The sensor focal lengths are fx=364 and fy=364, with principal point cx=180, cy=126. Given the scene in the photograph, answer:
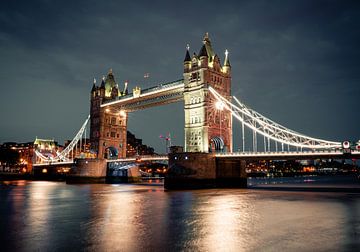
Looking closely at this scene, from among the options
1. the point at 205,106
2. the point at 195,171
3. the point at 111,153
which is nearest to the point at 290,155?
the point at 195,171

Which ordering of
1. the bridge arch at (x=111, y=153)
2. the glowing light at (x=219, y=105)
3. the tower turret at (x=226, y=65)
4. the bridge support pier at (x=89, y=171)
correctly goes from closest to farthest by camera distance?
the glowing light at (x=219, y=105), the tower turret at (x=226, y=65), the bridge support pier at (x=89, y=171), the bridge arch at (x=111, y=153)

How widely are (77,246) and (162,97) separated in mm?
40795

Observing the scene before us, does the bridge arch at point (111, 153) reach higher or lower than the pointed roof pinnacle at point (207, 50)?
lower

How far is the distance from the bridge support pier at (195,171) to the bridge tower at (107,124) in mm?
25174

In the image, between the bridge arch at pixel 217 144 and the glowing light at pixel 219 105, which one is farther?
the bridge arch at pixel 217 144

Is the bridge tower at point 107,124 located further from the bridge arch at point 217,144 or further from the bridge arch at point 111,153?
the bridge arch at point 217,144

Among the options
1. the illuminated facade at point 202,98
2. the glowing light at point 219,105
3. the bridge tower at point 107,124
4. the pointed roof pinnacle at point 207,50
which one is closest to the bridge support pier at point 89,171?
the bridge tower at point 107,124

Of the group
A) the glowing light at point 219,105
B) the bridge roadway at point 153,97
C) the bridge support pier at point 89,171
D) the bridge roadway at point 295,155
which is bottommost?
the bridge support pier at point 89,171

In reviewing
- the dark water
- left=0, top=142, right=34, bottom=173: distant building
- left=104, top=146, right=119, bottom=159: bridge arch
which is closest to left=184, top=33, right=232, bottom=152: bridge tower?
the dark water

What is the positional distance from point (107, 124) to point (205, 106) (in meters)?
25.3

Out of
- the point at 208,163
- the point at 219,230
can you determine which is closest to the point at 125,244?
the point at 219,230

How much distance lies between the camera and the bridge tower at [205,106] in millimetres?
44938

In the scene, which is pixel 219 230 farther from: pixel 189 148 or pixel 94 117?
pixel 94 117

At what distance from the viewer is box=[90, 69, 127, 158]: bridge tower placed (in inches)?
2507
